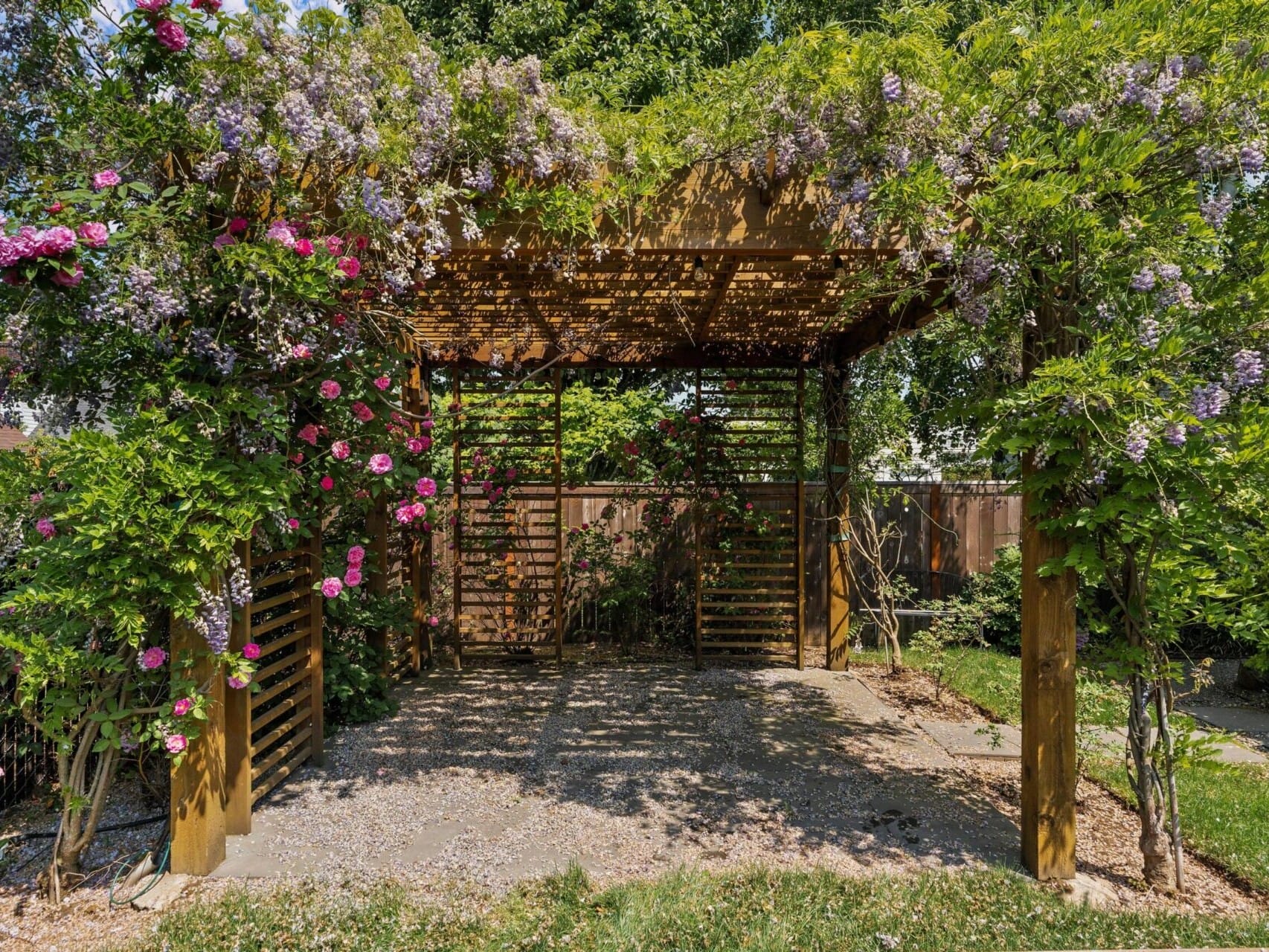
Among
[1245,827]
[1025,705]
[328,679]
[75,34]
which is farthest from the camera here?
[328,679]

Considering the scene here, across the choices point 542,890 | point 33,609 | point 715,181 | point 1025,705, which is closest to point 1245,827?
point 1025,705

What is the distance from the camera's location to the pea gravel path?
8.63 ft

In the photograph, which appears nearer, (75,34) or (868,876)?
(75,34)

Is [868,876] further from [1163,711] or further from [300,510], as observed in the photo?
[300,510]

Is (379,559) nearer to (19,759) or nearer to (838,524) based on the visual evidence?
(19,759)

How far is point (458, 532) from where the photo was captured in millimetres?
5477

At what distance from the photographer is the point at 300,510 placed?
2984 millimetres

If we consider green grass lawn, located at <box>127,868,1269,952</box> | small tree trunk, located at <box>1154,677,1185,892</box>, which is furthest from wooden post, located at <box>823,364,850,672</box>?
green grass lawn, located at <box>127,868,1269,952</box>

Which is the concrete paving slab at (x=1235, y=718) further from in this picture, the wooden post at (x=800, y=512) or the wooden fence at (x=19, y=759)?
the wooden fence at (x=19, y=759)

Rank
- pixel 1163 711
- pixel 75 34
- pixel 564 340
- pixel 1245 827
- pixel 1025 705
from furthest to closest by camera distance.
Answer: pixel 564 340
pixel 1245 827
pixel 1025 705
pixel 1163 711
pixel 75 34

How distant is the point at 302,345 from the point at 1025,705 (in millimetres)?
2881

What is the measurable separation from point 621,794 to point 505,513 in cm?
280

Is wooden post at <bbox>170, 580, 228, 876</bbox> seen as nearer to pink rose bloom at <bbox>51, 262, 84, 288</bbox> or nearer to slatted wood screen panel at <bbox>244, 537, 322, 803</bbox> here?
slatted wood screen panel at <bbox>244, 537, 322, 803</bbox>

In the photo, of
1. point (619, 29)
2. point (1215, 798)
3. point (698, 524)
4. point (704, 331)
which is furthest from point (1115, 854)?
point (619, 29)
